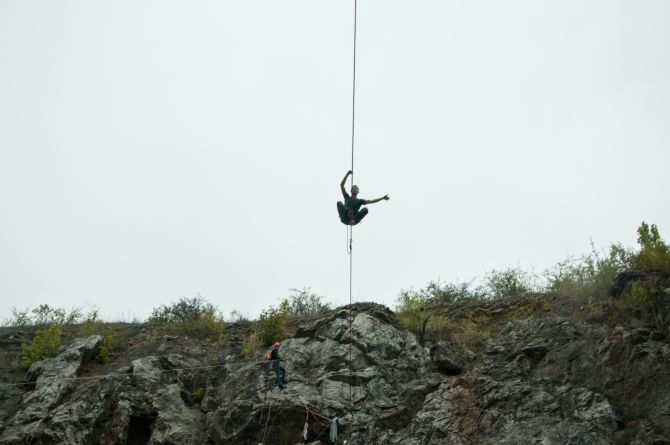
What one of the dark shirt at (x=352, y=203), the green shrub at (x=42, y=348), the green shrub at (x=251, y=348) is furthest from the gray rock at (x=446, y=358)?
the green shrub at (x=42, y=348)

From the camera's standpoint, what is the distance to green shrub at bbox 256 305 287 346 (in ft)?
57.9

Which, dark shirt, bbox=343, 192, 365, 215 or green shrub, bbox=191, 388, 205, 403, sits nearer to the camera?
dark shirt, bbox=343, 192, 365, 215

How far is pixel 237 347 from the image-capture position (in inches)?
721

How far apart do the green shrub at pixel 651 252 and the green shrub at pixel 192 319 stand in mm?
12419

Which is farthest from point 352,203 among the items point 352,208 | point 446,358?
point 446,358

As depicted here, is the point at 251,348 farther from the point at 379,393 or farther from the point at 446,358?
the point at 446,358

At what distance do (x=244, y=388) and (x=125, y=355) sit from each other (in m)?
5.26

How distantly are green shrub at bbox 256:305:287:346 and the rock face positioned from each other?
3.25 ft

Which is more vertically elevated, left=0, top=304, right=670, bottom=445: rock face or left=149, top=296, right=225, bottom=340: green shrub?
Result: left=149, top=296, right=225, bottom=340: green shrub

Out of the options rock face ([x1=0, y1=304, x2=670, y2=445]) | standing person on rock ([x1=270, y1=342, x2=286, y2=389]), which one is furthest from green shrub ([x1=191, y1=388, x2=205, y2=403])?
standing person on rock ([x1=270, y1=342, x2=286, y2=389])

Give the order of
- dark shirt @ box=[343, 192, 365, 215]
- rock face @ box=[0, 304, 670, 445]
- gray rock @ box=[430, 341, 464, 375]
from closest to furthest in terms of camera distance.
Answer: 1. rock face @ box=[0, 304, 670, 445]
2. gray rock @ box=[430, 341, 464, 375]
3. dark shirt @ box=[343, 192, 365, 215]

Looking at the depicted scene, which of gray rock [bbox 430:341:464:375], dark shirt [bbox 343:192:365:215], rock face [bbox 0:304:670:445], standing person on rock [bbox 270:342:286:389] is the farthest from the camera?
dark shirt [bbox 343:192:365:215]

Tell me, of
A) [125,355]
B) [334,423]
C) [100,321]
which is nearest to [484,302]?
[334,423]

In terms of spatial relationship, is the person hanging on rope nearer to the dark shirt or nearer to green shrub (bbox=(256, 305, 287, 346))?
the dark shirt
